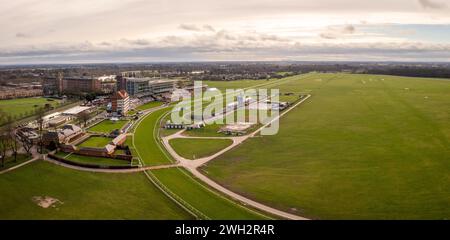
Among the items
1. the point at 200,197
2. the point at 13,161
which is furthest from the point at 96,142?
the point at 200,197

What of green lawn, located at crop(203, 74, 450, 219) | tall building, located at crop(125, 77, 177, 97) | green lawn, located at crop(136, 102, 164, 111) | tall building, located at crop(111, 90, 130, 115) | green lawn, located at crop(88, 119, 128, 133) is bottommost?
green lawn, located at crop(203, 74, 450, 219)

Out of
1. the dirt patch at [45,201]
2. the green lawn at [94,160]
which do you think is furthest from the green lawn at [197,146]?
the dirt patch at [45,201]

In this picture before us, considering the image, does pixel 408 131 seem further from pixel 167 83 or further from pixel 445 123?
pixel 167 83

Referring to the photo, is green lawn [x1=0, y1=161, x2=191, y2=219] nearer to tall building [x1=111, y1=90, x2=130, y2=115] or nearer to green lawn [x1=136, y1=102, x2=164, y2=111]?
tall building [x1=111, y1=90, x2=130, y2=115]

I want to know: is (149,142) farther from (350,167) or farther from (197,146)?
(350,167)

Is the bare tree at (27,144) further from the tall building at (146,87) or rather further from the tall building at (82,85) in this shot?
the tall building at (82,85)

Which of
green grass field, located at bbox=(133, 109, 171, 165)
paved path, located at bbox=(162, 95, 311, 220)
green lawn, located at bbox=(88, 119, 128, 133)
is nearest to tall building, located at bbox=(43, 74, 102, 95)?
green lawn, located at bbox=(88, 119, 128, 133)
